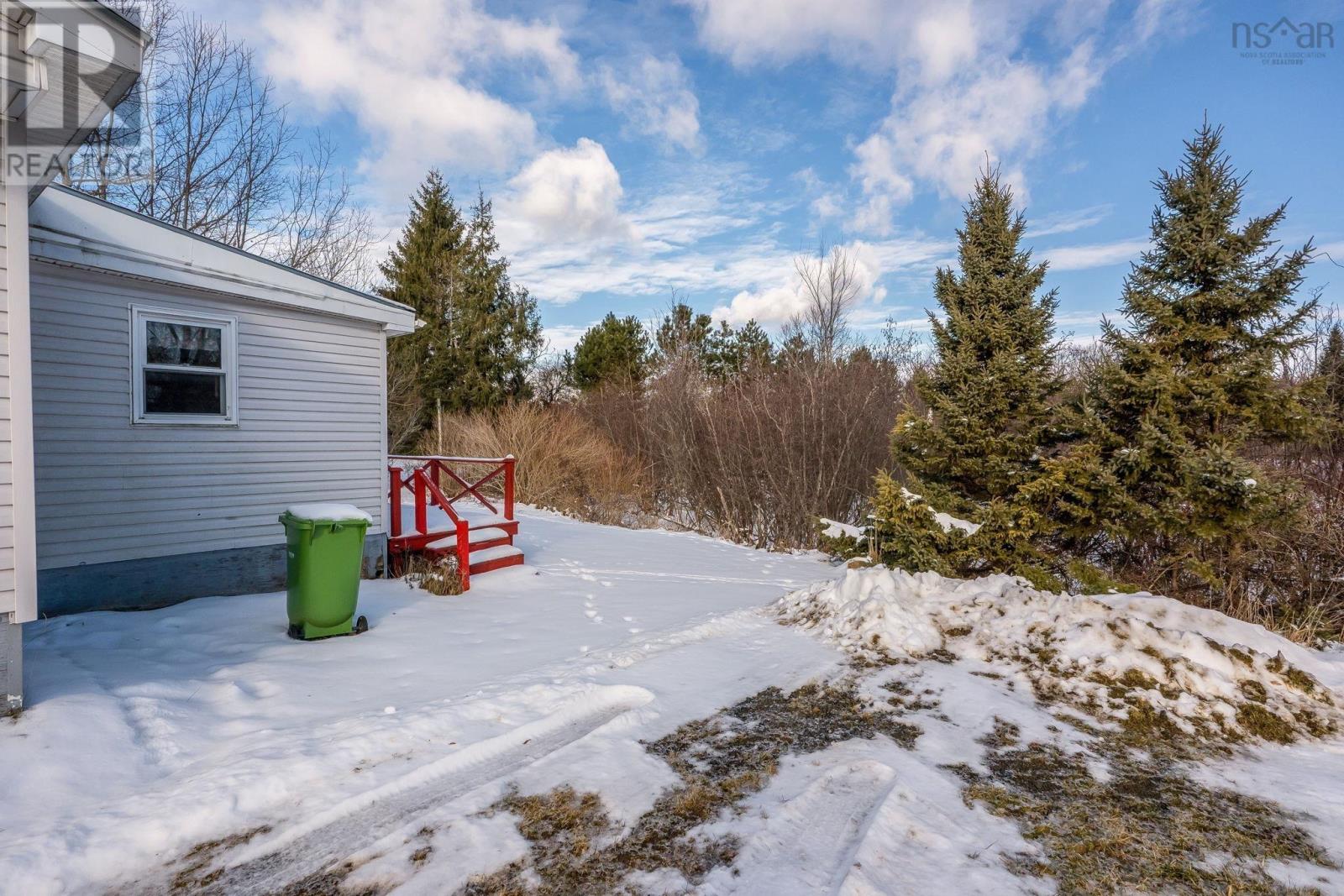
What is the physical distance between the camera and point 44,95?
3.07 metres

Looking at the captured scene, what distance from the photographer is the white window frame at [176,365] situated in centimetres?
546

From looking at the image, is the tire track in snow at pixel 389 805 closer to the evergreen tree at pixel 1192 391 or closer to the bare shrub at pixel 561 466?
the evergreen tree at pixel 1192 391

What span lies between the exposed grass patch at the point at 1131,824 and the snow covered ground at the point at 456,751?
11 cm

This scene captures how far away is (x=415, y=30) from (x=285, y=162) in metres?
7.95

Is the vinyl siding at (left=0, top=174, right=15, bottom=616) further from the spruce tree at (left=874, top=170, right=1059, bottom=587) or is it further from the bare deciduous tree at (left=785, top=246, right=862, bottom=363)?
the bare deciduous tree at (left=785, top=246, right=862, bottom=363)

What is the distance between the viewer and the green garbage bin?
15.8ft

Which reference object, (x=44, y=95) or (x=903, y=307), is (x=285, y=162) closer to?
(x=44, y=95)

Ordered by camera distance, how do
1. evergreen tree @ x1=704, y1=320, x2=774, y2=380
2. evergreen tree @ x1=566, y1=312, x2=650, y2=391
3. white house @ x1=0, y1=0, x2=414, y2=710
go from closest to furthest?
white house @ x1=0, y1=0, x2=414, y2=710
evergreen tree @ x1=704, y1=320, x2=774, y2=380
evergreen tree @ x1=566, y1=312, x2=650, y2=391

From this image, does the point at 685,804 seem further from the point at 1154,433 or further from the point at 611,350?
the point at 611,350

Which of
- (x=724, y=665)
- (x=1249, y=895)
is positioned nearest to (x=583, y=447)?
(x=724, y=665)

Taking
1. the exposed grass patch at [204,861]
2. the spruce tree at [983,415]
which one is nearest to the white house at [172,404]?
the exposed grass patch at [204,861]

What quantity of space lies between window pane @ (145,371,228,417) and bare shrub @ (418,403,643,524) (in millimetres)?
8839

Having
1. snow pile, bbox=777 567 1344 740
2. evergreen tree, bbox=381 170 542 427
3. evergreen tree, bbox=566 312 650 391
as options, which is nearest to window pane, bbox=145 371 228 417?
snow pile, bbox=777 567 1344 740

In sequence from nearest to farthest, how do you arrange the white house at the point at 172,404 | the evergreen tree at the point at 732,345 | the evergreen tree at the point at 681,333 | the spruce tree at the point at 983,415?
the white house at the point at 172,404
the spruce tree at the point at 983,415
the evergreen tree at the point at 681,333
the evergreen tree at the point at 732,345
